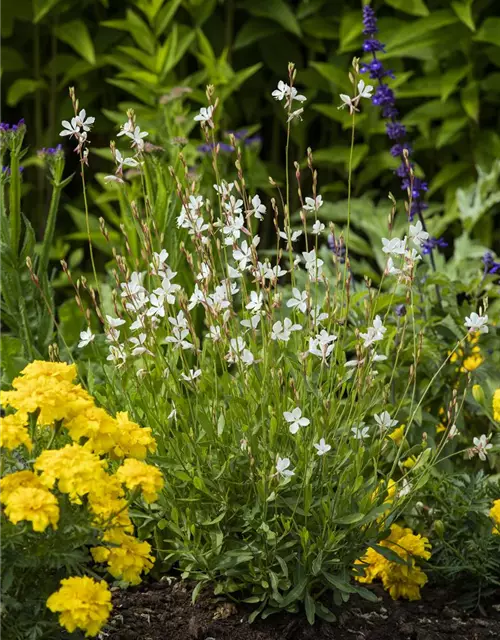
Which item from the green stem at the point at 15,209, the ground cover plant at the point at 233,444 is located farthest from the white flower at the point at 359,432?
the green stem at the point at 15,209

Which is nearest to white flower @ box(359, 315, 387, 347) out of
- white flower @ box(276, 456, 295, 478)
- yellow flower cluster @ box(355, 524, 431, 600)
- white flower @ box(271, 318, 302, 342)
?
white flower @ box(271, 318, 302, 342)

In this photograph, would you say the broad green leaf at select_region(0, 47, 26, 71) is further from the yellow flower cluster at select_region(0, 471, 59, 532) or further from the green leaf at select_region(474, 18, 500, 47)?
the yellow flower cluster at select_region(0, 471, 59, 532)

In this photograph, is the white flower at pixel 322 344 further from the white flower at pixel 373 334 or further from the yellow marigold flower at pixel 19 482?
the yellow marigold flower at pixel 19 482

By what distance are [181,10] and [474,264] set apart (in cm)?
183

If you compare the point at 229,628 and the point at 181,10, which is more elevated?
the point at 181,10

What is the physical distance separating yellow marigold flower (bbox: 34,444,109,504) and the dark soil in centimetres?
53

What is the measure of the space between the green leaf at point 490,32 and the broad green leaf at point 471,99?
0.18 metres

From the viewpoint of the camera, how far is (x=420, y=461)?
85.0 inches

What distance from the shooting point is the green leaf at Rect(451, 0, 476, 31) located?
3839 millimetres

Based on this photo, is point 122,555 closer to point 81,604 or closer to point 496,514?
point 81,604

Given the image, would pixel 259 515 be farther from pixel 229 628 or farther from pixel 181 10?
pixel 181 10

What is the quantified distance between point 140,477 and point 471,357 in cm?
139

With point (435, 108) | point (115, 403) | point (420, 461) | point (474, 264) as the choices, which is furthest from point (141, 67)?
point (420, 461)

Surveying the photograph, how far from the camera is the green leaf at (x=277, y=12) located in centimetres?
425
